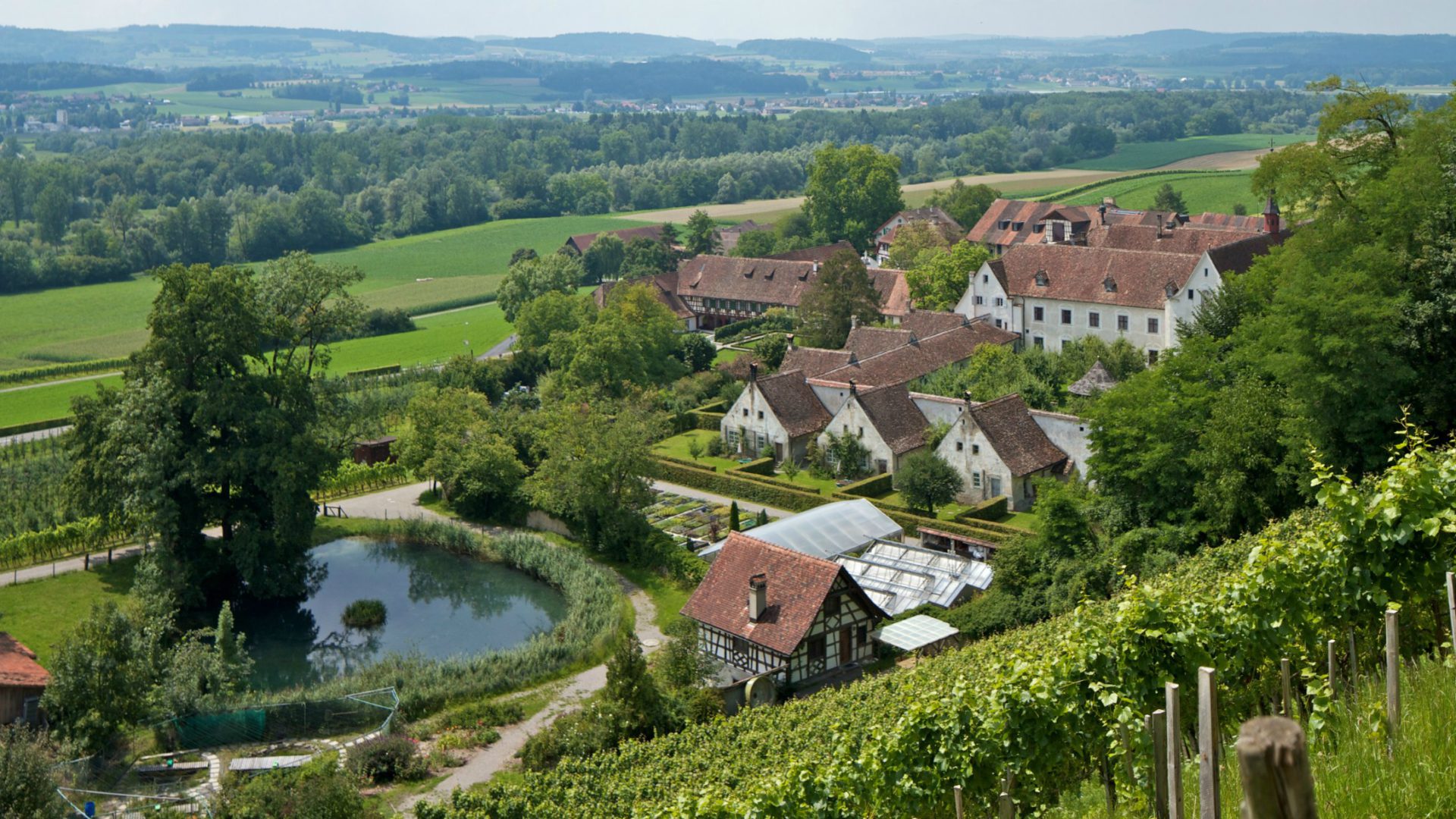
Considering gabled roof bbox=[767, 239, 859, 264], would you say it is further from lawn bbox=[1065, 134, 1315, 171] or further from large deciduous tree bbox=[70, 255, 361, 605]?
lawn bbox=[1065, 134, 1315, 171]

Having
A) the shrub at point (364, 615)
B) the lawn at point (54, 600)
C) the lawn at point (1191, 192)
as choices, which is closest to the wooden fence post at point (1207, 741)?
the shrub at point (364, 615)

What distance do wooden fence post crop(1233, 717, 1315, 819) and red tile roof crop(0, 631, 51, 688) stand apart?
120 ft

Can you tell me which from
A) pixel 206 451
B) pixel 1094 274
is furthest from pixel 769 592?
pixel 1094 274

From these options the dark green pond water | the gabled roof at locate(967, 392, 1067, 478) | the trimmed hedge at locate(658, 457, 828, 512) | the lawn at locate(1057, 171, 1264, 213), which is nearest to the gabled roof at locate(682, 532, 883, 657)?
the dark green pond water

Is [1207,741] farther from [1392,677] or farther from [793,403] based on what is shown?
[793,403]

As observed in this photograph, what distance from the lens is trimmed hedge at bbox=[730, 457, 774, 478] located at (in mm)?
56375

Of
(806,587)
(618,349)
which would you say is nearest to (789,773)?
(806,587)

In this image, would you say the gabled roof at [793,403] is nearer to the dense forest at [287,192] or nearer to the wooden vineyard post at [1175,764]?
the wooden vineyard post at [1175,764]

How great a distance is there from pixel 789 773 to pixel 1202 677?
36.4ft

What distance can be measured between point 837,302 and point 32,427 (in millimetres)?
42543

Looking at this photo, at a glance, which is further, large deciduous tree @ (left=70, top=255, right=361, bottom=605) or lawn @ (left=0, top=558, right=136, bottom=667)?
large deciduous tree @ (left=70, top=255, right=361, bottom=605)

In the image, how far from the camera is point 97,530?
50.3 m

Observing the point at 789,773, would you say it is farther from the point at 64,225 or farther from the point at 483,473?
the point at 64,225

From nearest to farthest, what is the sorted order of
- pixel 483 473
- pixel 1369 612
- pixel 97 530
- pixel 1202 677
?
1. pixel 1202 677
2. pixel 1369 612
3. pixel 97 530
4. pixel 483 473
